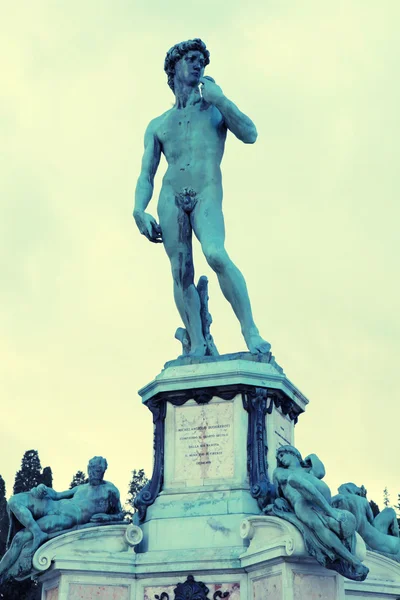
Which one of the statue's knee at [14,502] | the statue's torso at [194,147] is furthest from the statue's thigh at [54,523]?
the statue's torso at [194,147]

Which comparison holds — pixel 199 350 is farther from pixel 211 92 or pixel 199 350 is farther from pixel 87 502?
pixel 211 92

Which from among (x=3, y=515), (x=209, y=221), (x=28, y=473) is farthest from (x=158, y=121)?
(x=3, y=515)

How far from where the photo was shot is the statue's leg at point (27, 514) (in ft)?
42.4

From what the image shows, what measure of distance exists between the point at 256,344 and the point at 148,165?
10.2 feet

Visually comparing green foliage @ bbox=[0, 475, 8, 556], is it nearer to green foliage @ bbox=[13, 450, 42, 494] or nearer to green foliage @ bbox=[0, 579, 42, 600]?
green foliage @ bbox=[13, 450, 42, 494]

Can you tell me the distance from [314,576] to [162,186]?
5791 mm

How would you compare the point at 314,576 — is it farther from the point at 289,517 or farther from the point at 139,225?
the point at 139,225

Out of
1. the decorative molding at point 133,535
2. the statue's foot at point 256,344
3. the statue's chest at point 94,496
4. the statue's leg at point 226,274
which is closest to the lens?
the decorative molding at point 133,535

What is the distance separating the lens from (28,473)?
1608 inches

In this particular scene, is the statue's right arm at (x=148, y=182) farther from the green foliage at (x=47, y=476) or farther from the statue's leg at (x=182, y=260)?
the green foliage at (x=47, y=476)

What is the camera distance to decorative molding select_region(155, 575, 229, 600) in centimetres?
1248

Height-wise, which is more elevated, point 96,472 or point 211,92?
point 211,92

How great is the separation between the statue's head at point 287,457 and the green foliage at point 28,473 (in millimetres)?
28170

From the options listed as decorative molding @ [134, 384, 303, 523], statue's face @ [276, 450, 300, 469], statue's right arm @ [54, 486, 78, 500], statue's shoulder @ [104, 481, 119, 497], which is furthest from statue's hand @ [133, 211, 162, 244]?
statue's face @ [276, 450, 300, 469]
